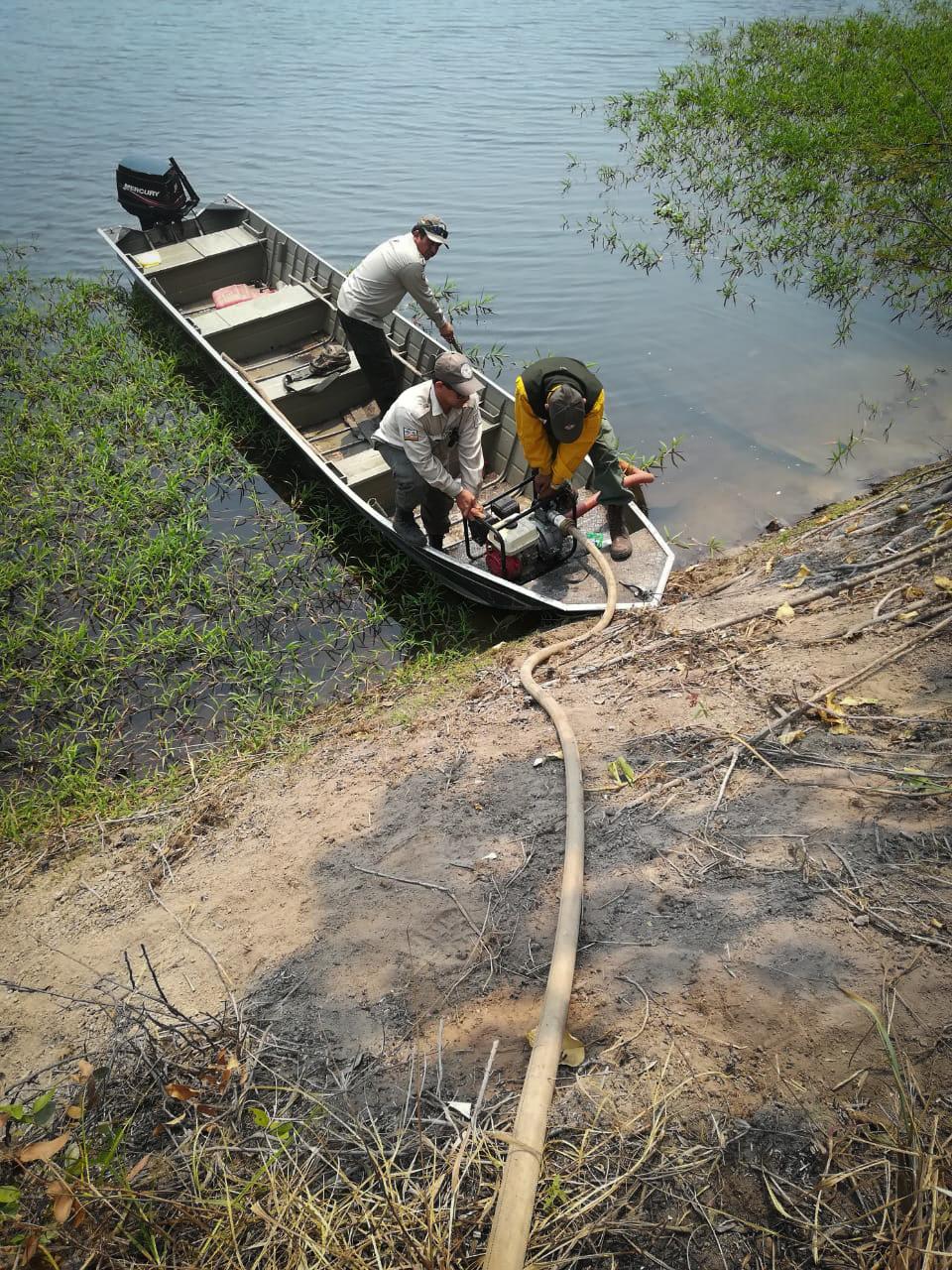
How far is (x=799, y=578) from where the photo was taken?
5.25 m

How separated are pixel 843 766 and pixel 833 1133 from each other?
1609 mm

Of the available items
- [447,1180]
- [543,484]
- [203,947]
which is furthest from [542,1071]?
[543,484]

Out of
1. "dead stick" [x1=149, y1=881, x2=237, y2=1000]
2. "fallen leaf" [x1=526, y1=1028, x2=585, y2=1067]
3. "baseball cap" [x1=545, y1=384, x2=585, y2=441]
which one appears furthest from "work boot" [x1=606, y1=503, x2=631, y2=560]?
"fallen leaf" [x1=526, y1=1028, x2=585, y2=1067]

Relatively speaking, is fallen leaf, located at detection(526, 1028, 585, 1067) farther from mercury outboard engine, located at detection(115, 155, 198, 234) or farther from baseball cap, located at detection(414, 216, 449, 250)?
mercury outboard engine, located at detection(115, 155, 198, 234)

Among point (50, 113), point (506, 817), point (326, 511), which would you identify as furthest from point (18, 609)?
point (50, 113)

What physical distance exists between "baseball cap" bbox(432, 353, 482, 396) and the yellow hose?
2859mm

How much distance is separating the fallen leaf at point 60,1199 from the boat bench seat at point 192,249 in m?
10.4

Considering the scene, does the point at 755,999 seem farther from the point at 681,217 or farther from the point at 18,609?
the point at 681,217

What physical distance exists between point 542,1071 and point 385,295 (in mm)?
6778

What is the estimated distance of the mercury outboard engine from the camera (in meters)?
10.5

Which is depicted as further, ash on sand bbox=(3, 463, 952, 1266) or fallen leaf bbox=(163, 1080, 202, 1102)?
fallen leaf bbox=(163, 1080, 202, 1102)

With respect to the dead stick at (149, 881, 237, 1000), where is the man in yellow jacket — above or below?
above

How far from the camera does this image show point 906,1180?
2.18 metres

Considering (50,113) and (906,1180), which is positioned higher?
(50,113)
